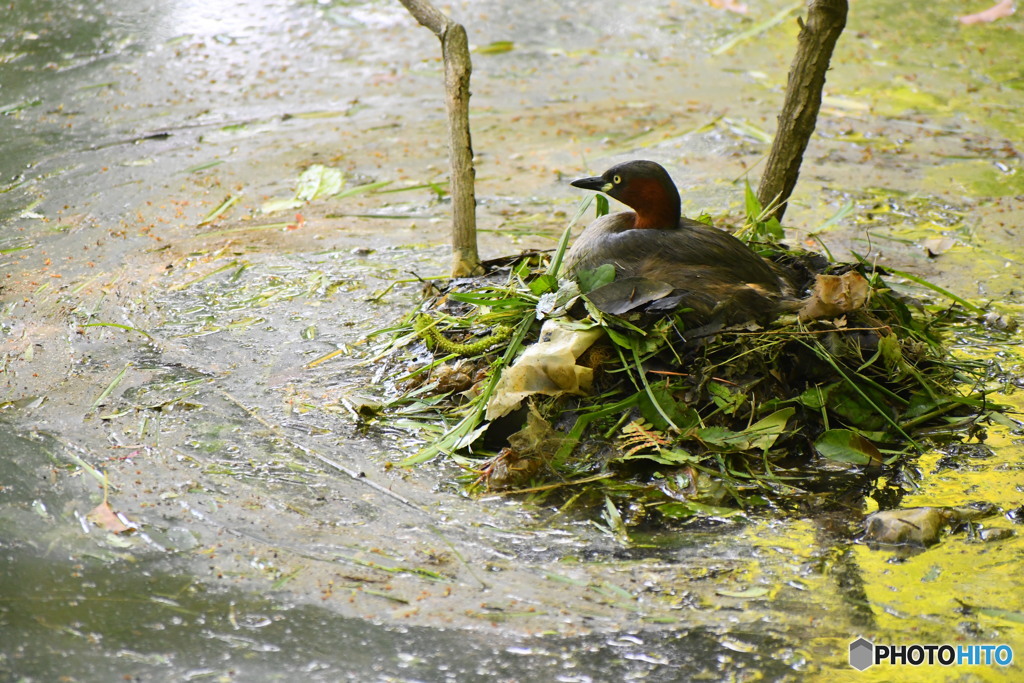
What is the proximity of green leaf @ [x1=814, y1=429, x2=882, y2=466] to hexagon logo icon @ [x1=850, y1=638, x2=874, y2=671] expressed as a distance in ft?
3.31

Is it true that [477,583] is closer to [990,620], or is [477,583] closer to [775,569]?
[775,569]

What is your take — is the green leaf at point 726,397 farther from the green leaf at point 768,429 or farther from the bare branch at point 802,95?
the bare branch at point 802,95

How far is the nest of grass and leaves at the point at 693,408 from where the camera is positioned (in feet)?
11.8

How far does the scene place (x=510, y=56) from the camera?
901 centimetres

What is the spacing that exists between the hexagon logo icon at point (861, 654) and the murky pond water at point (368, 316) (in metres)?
0.05

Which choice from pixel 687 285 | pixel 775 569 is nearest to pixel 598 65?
pixel 687 285

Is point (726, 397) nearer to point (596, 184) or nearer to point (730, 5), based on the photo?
point (596, 184)

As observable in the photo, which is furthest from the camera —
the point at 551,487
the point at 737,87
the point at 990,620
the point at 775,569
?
the point at 737,87

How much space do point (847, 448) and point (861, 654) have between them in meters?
1.10

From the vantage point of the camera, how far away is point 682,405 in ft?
12.5

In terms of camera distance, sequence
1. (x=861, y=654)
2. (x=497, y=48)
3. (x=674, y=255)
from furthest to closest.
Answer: (x=497, y=48)
(x=674, y=255)
(x=861, y=654)

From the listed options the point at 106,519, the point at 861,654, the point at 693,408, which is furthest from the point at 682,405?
the point at 106,519

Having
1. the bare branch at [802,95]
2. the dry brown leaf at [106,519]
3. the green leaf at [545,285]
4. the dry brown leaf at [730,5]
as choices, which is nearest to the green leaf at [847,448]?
the green leaf at [545,285]

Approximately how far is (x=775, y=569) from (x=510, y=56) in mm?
6755
